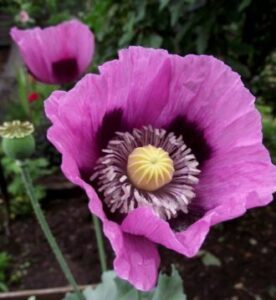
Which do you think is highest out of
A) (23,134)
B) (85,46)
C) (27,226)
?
(23,134)

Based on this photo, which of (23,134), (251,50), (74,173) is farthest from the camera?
(251,50)

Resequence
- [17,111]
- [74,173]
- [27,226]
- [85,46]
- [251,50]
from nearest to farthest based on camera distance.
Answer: [74,173] → [85,46] → [251,50] → [27,226] → [17,111]

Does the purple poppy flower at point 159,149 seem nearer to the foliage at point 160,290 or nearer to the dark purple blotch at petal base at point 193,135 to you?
the dark purple blotch at petal base at point 193,135

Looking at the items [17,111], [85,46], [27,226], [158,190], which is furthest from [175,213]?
[17,111]

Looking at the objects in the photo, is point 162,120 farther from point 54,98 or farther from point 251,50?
point 251,50

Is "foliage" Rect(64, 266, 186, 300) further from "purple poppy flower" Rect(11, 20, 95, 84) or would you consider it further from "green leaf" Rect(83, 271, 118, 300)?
"purple poppy flower" Rect(11, 20, 95, 84)

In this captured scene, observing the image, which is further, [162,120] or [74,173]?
[162,120]

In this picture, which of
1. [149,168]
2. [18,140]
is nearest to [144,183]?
[149,168]
